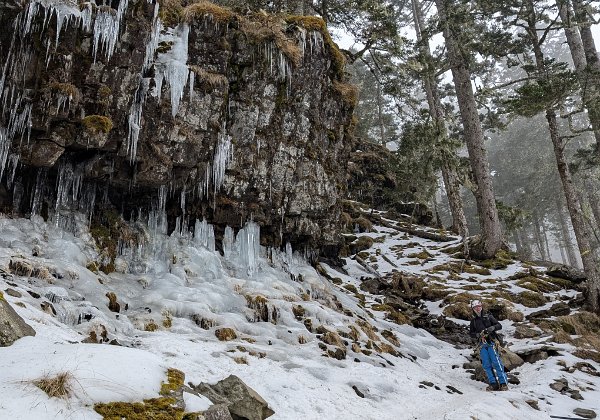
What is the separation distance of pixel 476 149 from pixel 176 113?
1319cm

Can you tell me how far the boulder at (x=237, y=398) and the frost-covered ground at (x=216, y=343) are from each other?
38 cm

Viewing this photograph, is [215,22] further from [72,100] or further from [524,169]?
Result: [524,169]

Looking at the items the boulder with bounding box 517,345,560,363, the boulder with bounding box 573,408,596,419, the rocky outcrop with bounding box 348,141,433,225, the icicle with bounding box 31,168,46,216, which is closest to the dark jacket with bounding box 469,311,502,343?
the boulder with bounding box 517,345,560,363

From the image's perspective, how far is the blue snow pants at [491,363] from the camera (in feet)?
28.5

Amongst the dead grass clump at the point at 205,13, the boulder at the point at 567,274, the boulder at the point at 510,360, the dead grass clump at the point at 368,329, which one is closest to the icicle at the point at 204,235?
the dead grass clump at the point at 368,329

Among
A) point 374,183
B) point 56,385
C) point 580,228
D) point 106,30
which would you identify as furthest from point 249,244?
point 374,183

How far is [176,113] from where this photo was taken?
10742 mm

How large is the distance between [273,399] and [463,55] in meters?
17.1

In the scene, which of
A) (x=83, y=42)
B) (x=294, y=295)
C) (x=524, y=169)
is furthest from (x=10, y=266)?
(x=524, y=169)

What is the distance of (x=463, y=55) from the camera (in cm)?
1784

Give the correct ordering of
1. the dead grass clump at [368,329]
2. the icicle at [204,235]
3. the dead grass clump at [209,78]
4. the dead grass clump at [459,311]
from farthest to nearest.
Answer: the dead grass clump at [459,311]
the icicle at [204,235]
the dead grass clump at [209,78]
the dead grass clump at [368,329]

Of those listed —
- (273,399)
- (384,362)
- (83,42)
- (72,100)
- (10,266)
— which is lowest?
(384,362)

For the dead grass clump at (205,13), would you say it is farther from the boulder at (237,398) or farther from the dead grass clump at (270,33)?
the boulder at (237,398)

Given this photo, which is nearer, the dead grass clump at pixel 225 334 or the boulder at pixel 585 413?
the boulder at pixel 585 413
